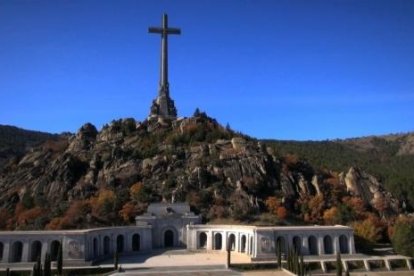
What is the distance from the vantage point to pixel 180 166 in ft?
263

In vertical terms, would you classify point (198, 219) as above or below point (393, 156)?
below

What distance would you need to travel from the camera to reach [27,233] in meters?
51.2

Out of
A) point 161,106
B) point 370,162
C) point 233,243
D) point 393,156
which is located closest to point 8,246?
point 233,243

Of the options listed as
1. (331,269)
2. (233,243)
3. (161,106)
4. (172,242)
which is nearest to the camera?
(331,269)

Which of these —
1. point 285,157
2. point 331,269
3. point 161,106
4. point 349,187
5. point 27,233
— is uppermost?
point 161,106

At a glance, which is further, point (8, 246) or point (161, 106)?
point (161, 106)

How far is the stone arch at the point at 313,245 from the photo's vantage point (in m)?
55.8

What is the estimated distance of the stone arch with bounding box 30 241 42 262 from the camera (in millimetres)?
51078

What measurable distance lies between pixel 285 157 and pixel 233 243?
29118 millimetres

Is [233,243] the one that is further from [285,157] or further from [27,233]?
[285,157]

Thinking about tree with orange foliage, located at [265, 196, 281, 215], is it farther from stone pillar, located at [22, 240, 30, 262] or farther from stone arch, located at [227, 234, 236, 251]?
stone pillar, located at [22, 240, 30, 262]

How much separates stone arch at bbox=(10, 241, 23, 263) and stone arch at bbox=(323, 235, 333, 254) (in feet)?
108

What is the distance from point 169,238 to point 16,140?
92697 millimetres

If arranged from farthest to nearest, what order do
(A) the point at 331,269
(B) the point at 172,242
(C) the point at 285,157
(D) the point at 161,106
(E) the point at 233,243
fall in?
(D) the point at 161,106, (C) the point at 285,157, (B) the point at 172,242, (E) the point at 233,243, (A) the point at 331,269
